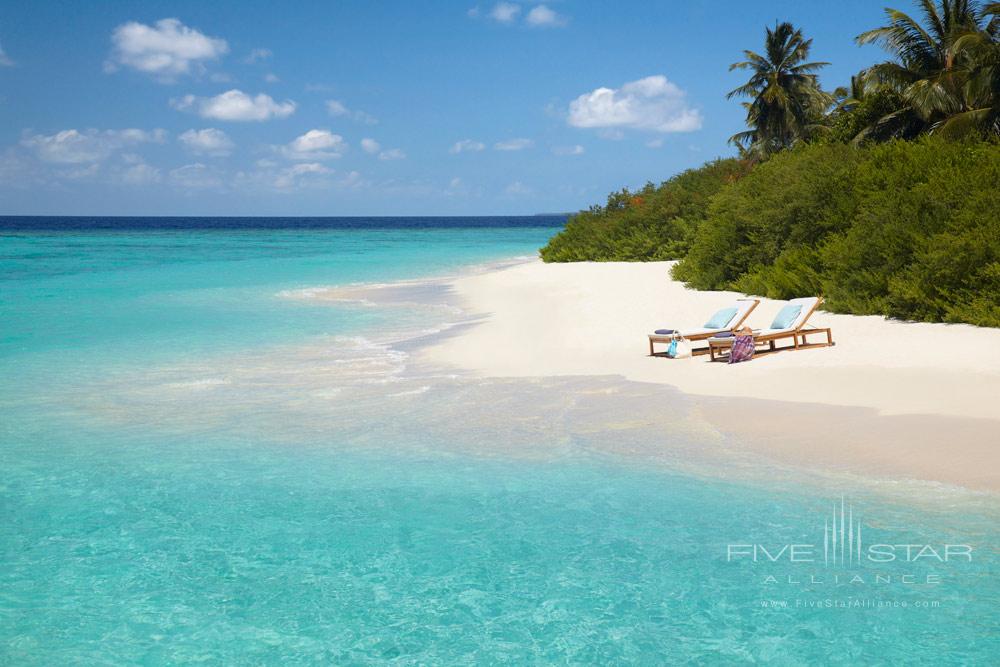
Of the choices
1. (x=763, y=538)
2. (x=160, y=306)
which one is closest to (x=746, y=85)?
(x=160, y=306)

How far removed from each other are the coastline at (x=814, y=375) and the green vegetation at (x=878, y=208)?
2.65 feet

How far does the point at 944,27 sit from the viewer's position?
33.0 metres

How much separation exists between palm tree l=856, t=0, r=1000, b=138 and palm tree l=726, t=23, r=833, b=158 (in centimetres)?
1364

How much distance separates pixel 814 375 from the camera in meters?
12.0

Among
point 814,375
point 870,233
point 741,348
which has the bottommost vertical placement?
point 814,375

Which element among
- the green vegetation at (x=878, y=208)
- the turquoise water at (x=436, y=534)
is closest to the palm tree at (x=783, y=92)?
the green vegetation at (x=878, y=208)

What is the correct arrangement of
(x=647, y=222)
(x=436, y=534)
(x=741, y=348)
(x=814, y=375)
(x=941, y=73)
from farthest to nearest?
(x=647, y=222)
(x=941, y=73)
(x=741, y=348)
(x=814, y=375)
(x=436, y=534)

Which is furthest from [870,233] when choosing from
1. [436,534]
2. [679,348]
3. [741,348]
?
[436,534]

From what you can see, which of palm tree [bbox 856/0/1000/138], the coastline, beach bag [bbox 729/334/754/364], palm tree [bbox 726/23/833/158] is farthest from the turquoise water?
palm tree [bbox 726/23/833/158]

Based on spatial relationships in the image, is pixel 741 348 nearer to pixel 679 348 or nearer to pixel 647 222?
pixel 679 348

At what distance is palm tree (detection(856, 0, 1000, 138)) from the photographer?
28969mm

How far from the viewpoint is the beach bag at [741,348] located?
43.2 feet

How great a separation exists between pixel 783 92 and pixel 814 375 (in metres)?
39.9

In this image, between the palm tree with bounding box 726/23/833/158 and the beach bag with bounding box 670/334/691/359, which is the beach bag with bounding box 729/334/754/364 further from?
the palm tree with bounding box 726/23/833/158
